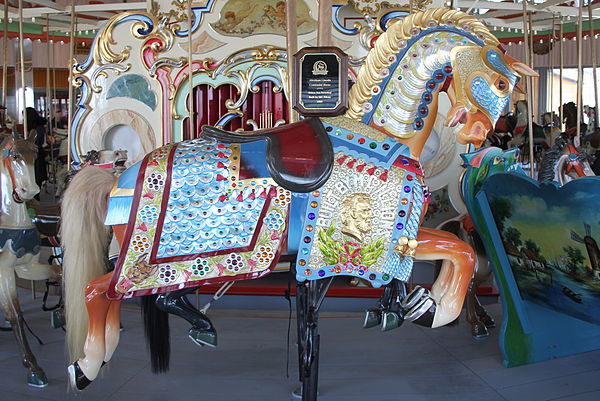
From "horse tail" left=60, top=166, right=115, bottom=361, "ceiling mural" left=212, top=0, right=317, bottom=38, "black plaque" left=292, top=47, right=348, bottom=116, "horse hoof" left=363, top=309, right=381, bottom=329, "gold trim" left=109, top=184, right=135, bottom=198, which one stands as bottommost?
"horse hoof" left=363, top=309, right=381, bottom=329

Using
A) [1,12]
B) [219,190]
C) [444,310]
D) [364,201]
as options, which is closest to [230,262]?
[219,190]

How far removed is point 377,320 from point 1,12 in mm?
7265

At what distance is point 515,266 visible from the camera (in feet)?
11.4

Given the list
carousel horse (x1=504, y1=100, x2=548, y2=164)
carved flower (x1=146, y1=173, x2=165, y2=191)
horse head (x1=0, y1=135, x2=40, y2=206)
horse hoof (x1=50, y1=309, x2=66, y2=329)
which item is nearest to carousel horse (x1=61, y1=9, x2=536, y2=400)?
carved flower (x1=146, y1=173, x2=165, y2=191)

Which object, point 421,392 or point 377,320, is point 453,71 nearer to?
point 377,320

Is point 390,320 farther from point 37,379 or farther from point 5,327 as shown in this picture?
point 5,327

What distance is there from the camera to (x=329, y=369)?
11.6 ft

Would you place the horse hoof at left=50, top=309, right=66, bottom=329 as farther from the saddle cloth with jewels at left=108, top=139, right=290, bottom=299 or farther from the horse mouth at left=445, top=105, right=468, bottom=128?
the horse mouth at left=445, top=105, right=468, bottom=128

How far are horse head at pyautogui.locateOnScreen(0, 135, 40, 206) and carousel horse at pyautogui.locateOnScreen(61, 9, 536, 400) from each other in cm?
107

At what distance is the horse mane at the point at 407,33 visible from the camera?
96.6 inches

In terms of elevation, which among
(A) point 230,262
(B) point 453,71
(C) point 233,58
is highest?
(C) point 233,58

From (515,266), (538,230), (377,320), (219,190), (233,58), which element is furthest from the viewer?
(233,58)

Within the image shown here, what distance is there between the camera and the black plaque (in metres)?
2.50

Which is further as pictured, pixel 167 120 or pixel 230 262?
pixel 167 120
